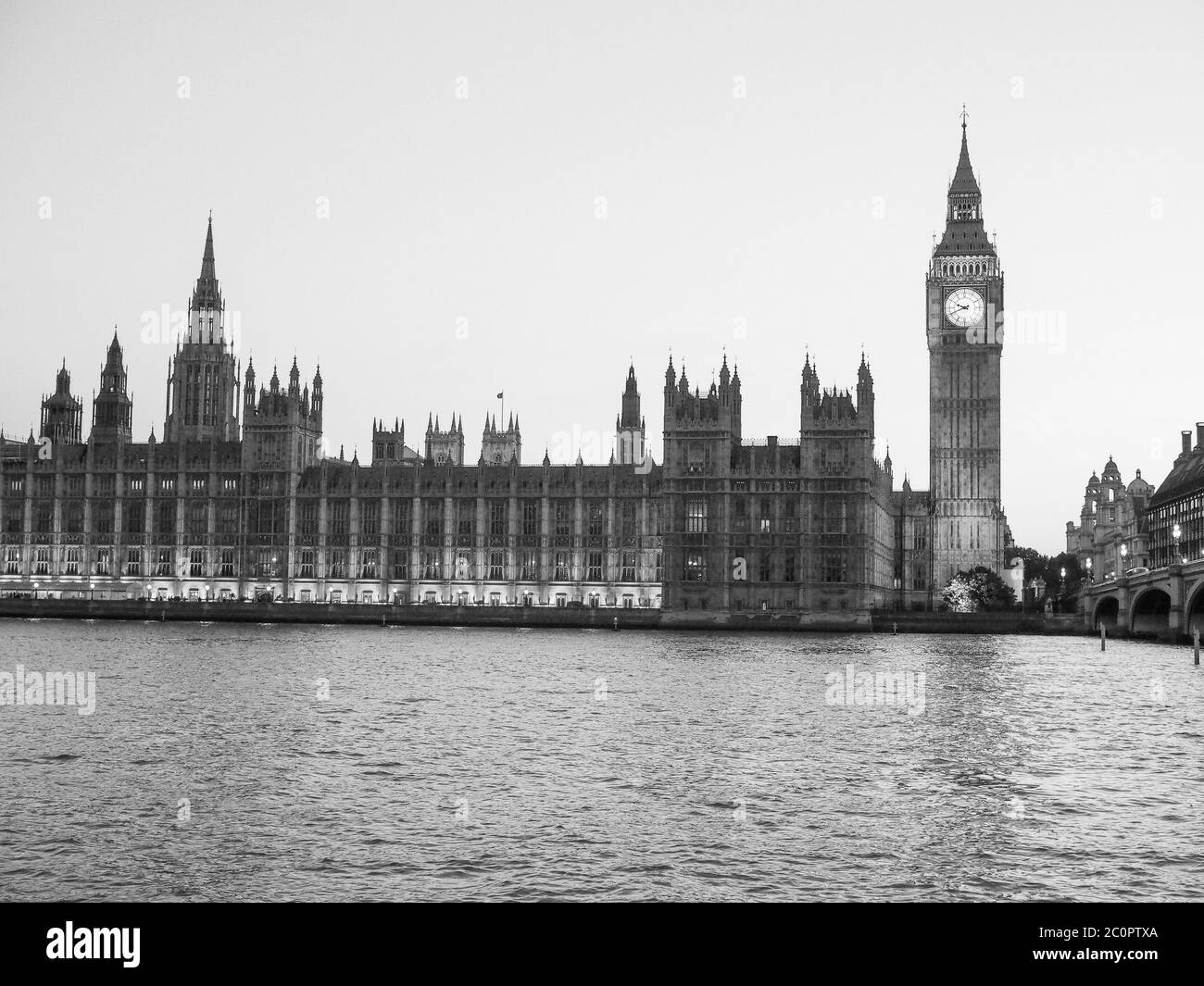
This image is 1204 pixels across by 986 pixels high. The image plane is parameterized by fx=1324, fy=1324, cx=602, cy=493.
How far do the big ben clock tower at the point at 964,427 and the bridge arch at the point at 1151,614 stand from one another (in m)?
48.4

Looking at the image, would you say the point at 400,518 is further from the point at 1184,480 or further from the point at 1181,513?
the point at 1184,480

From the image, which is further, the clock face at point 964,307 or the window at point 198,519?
the clock face at point 964,307

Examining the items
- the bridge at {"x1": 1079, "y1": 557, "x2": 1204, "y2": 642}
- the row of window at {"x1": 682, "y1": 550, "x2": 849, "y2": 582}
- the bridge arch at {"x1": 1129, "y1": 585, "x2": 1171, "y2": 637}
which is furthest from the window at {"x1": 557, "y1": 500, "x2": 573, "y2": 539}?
the bridge arch at {"x1": 1129, "y1": 585, "x2": 1171, "y2": 637}

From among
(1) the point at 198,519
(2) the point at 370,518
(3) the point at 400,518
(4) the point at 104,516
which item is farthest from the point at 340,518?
(4) the point at 104,516

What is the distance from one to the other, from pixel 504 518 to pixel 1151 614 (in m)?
67.4

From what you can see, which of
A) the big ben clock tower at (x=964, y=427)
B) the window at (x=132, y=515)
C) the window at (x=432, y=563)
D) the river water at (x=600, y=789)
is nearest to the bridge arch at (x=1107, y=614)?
the big ben clock tower at (x=964, y=427)

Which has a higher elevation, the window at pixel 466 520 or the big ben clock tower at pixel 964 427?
the big ben clock tower at pixel 964 427

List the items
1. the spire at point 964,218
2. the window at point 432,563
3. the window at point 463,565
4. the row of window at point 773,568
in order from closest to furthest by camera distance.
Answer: the row of window at point 773,568
the window at point 463,565
the window at point 432,563
the spire at point 964,218

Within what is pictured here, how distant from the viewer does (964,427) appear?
175 meters

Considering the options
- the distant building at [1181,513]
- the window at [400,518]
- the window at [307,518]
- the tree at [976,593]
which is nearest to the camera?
the distant building at [1181,513]

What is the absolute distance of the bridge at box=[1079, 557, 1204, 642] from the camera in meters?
95.6

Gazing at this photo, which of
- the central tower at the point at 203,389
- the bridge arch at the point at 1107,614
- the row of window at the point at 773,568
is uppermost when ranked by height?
the central tower at the point at 203,389

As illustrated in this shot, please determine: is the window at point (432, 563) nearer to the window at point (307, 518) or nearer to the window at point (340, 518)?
the window at point (340, 518)

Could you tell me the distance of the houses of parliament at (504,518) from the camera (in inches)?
5231
